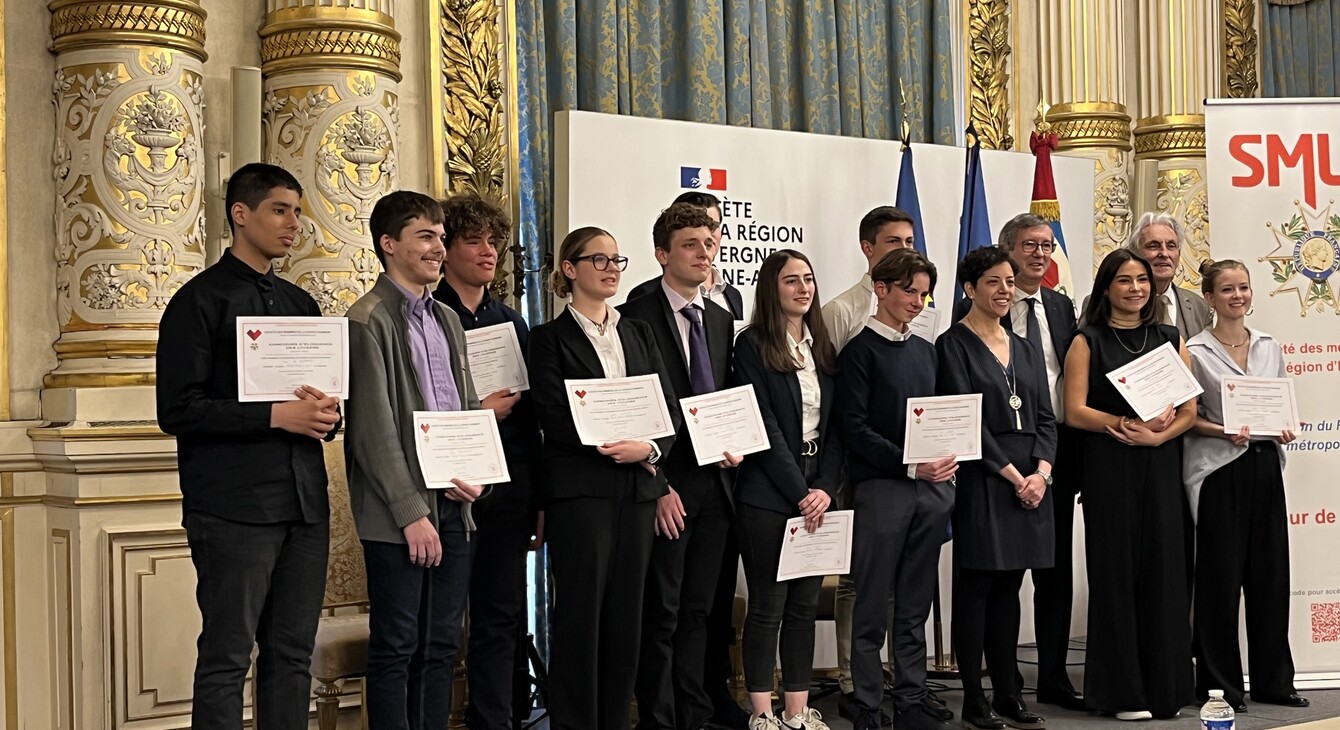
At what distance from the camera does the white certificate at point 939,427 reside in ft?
13.9

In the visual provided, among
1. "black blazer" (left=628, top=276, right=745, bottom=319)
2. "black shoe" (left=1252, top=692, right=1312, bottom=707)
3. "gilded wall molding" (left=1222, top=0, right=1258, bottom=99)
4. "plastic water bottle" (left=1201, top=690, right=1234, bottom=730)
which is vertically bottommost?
"black shoe" (left=1252, top=692, right=1312, bottom=707)

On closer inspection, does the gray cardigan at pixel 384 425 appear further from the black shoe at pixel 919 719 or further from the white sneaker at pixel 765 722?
the black shoe at pixel 919 719

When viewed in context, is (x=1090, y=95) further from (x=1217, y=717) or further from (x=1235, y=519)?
(x=1217, y=717)

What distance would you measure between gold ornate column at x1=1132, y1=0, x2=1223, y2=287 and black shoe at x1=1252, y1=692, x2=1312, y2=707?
2700 millimetres

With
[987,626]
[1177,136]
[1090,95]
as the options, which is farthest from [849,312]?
[1177,136]

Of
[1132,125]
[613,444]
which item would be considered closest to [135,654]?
[613,444]

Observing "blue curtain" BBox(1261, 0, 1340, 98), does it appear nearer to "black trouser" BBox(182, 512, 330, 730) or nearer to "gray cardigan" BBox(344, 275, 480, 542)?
"gray cardigan" BBox(344, 275, 480, 542)

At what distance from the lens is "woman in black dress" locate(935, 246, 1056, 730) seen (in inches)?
173

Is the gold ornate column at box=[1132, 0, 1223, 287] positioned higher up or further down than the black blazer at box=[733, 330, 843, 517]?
higher up

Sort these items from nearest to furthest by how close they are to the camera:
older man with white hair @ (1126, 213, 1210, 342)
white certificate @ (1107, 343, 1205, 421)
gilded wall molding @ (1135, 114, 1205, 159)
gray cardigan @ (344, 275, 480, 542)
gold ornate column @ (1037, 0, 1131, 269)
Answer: gray cardigan @ (344, 275, 480, 542) → white certificate @ (1107, 343, 1205, 421) → older man with white hair @ (1126, 213, 1210, 342) → gold ornate column @ (1037, 0, 1131, 269) → gilded wall molding @ (1135, 114, 1205, 159)

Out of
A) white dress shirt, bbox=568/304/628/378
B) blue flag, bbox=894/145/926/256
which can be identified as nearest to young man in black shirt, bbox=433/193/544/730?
white dress shirt, bbox=568/304/628/378

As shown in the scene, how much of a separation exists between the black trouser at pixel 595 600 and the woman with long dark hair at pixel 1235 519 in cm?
205

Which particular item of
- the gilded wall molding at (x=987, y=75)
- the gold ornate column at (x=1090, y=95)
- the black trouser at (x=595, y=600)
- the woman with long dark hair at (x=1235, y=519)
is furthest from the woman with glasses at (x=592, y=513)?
the gold ornate column at (x=1090, y=95)

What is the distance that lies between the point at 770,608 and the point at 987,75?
3.57 meters
